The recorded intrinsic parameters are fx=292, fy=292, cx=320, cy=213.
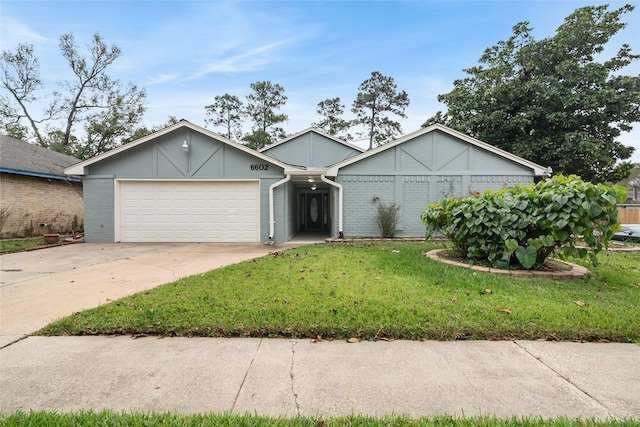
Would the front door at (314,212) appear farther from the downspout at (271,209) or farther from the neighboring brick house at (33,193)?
the neighboring brick house at (33,193)

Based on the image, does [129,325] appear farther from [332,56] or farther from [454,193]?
[332,56]

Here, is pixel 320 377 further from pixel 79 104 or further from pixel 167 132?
pixel 79 104

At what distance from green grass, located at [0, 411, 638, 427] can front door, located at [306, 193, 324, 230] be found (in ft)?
48.3

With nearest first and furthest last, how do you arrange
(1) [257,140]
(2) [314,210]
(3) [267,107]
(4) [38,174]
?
1. (4) [38,174]
2. (2) [314,210]
3. (1) [257,140]
4. (3) [267,107]

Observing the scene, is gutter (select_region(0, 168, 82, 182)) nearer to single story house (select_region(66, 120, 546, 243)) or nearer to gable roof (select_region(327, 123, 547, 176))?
single story house (select_region(66, 120, 546, 243))

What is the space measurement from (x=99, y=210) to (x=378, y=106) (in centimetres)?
2269

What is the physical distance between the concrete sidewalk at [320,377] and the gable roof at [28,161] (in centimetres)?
1245

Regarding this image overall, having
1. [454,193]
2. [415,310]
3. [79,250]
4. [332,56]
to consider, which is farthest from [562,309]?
[332,56]

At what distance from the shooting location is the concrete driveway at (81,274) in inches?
140

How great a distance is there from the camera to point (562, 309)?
331cm

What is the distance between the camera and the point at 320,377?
221cm

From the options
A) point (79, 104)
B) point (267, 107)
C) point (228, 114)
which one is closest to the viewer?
point (79, 104)

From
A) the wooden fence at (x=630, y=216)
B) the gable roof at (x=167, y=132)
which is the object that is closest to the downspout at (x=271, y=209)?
the gable roof at (x=167, y=132)

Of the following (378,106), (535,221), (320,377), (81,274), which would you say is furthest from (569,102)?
(81,274)
